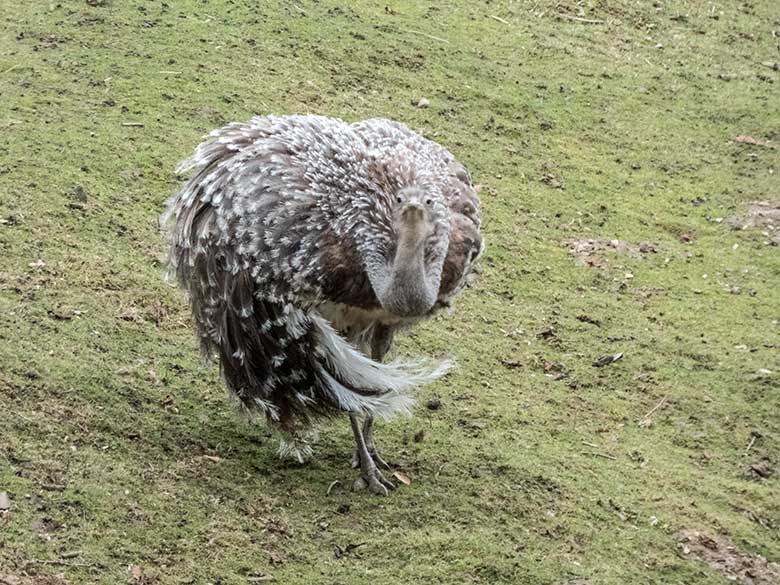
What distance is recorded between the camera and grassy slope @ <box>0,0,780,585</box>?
Answer: 545 cm

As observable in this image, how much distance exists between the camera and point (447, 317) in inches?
301

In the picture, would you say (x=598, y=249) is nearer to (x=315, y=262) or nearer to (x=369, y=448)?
(x=369, y=448)

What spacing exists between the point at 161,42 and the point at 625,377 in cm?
491

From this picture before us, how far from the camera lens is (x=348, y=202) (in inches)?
227

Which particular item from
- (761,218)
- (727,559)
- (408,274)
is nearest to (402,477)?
(408,274)

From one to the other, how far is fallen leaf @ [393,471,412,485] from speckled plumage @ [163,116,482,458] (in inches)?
15.3

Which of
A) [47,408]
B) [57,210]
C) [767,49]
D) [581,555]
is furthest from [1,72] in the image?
[767,49]

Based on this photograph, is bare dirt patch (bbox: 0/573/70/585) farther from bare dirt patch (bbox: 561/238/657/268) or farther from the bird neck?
bare dirt patch (bbox: 561/238/657/268)

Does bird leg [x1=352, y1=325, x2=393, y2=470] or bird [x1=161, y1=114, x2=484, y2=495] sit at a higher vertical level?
bird [x1=161, y1=114, x2=484, y2=495]

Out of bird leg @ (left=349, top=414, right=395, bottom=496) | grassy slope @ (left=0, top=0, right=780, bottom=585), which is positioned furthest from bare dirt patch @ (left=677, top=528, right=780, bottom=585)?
bird leg @ (left=349, top=414, right=395, bottom=496)

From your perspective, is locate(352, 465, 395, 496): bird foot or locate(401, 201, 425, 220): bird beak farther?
locate(352, 465, 395, 496): bird foot

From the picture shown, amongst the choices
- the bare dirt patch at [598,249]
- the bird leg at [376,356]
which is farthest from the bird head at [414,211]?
the bare dirt patch at [598,249]

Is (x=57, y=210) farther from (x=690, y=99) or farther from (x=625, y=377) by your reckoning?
(x=690, y=99)

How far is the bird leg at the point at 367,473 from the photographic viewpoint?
603cm
